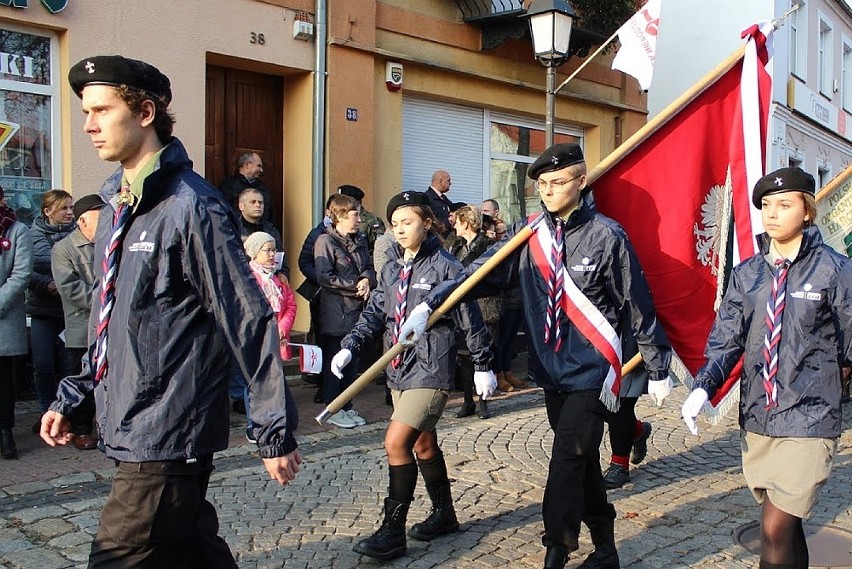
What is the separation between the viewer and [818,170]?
23984 mm

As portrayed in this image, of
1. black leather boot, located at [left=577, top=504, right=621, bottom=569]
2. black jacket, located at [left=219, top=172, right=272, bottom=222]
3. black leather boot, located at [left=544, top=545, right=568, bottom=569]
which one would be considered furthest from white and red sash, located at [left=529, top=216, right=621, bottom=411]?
black jacket, located at [left=219, top=172, right=272, bottom=222]

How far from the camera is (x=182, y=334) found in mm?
2660

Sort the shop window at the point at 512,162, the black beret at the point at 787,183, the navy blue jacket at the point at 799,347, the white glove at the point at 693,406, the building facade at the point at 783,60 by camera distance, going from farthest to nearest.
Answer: the building facade at the point at 783,60 → the shop window at the point at 512,162 → the black beret at the point at 787,183 → the white glove at the point at 693,406 → the navy blue jacket at the point at 799,347

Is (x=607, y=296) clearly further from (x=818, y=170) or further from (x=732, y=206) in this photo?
(x=818, y=170)

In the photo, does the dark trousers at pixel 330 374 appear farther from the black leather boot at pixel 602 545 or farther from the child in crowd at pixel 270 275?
the black leather boot at pixel 602 545

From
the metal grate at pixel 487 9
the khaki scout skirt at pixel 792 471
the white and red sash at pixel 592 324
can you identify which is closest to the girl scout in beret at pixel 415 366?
the white and red sash at pixel 592 324

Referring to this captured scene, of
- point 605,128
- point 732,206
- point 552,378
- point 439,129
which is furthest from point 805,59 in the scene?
point 552,378

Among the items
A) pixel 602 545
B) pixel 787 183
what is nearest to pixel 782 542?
pixel 602 545

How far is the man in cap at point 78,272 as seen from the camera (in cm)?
641

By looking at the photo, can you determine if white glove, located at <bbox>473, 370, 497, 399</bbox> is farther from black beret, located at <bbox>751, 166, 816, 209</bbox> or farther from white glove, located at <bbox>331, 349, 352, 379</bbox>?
black beret, located at <bbox>751, 166, 816, 209</bbox>

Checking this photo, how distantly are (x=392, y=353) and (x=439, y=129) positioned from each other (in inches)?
352

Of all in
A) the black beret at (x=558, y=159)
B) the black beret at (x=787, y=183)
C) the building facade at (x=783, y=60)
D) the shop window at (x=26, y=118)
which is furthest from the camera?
the building facade at (x=783, y=60)

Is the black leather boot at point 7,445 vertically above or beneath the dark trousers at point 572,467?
beneath

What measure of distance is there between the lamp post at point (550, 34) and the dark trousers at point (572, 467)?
6.45 metres
